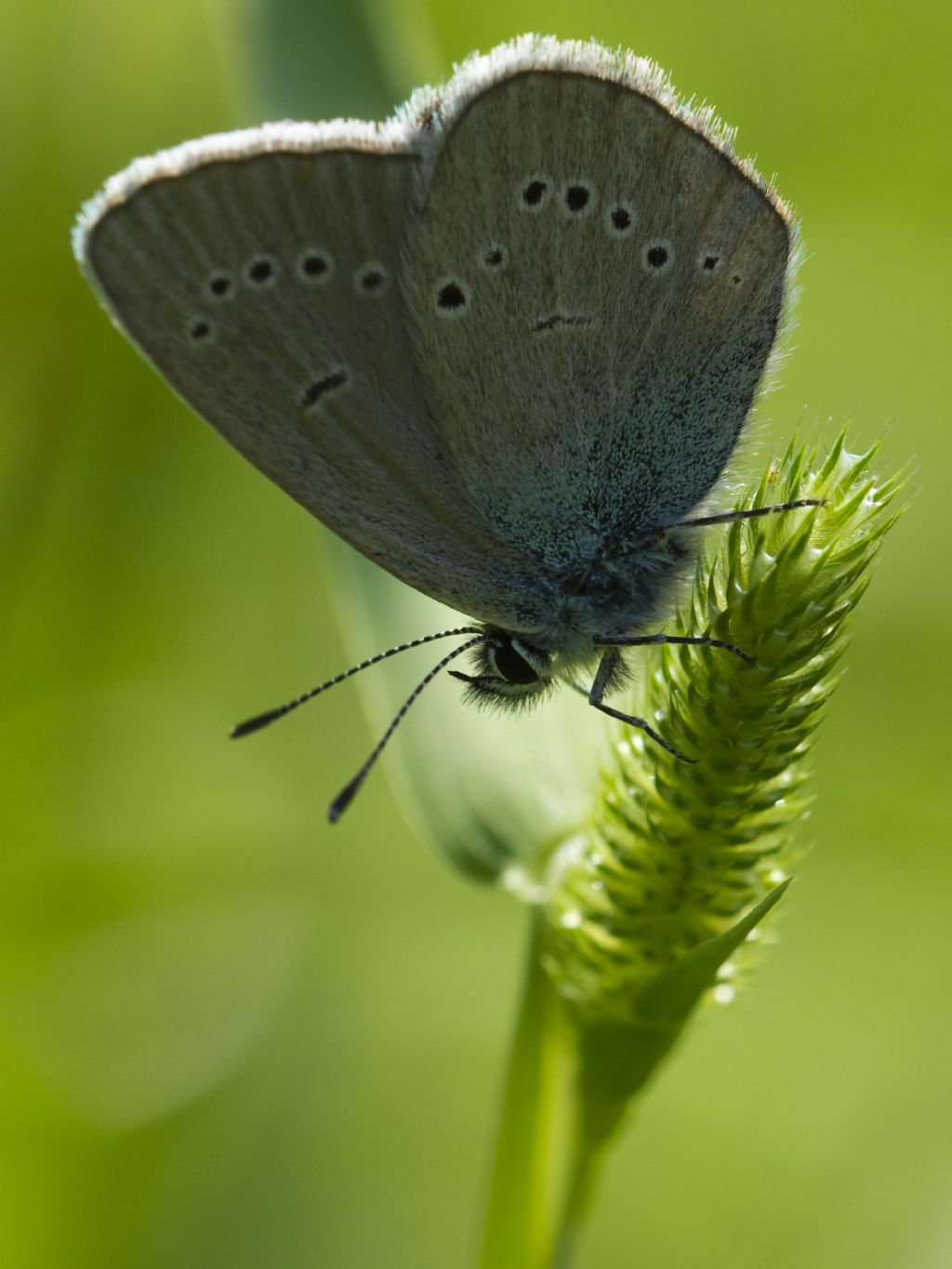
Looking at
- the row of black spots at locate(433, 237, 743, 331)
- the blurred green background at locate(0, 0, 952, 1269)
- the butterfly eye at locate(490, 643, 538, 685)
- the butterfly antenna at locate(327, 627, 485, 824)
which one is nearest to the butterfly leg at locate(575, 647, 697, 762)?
the butterfly eye at locate(490, 643, 538, 685)

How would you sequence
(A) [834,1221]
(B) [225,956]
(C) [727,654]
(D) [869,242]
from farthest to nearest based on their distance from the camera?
(D) [869,242]
(B) [225,956]
(A) [834,1221]
(C) [727,654]

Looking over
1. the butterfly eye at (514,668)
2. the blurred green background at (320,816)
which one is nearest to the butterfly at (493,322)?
the butterfly eye at (514,668)

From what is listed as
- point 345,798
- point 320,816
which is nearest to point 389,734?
point 345,798

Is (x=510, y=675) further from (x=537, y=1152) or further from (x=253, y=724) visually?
(x=537, y=1152)

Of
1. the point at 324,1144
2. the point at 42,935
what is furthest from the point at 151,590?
the point at 324,1144

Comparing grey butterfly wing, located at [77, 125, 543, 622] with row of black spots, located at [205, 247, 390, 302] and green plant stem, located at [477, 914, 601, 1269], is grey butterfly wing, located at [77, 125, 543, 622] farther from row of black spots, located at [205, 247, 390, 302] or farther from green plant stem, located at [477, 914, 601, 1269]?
green plant stem, located at [477, 914, 601, 1269]

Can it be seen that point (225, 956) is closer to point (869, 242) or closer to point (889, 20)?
point (869, 242)
